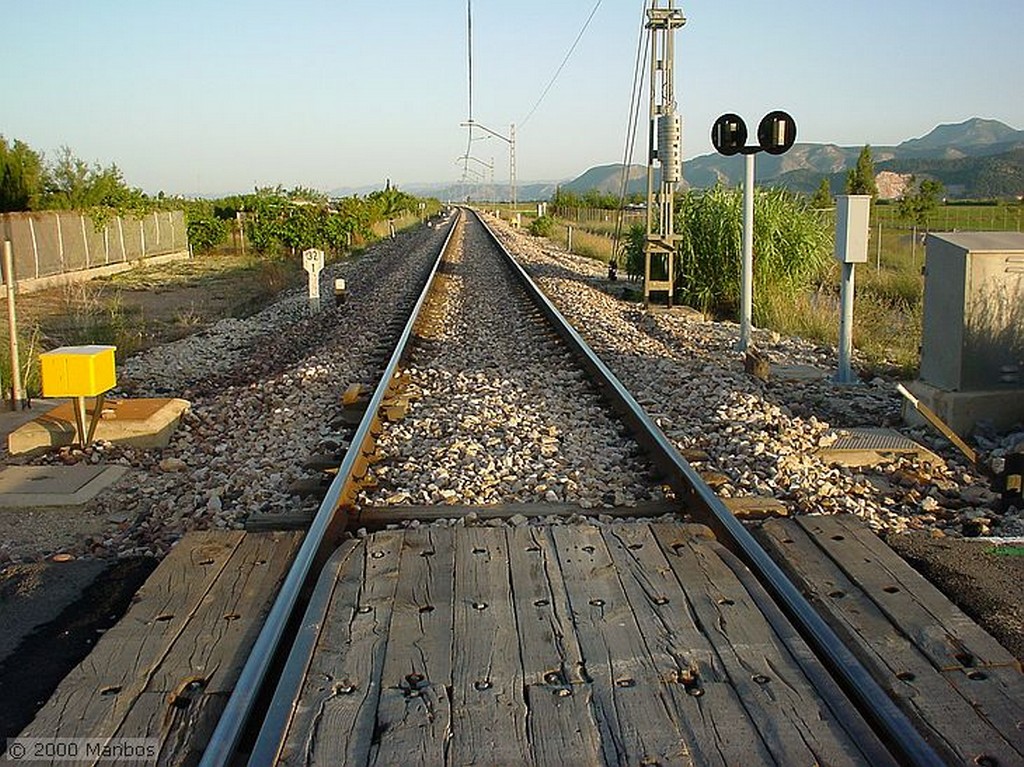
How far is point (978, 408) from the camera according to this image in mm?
6895

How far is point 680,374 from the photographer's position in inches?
362

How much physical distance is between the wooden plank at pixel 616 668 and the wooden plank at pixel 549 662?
→ 0.04m

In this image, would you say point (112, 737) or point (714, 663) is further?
point (714, 663)

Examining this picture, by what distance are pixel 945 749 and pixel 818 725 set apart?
1.14 feet

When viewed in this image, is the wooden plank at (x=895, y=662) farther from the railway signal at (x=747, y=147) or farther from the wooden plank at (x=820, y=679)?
the railway signal at (x=747, y=147)

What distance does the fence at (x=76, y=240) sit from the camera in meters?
24.3

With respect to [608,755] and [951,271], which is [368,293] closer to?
[951,271]

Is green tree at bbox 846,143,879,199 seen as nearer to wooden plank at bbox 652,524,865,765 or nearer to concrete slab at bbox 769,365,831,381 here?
concrete slab at bbox 769,365,831,381

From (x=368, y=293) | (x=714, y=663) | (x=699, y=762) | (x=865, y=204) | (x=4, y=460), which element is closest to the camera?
(x=699, y=762)

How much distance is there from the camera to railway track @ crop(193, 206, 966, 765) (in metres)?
2.89

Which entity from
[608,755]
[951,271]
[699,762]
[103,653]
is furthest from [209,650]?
[951,271]

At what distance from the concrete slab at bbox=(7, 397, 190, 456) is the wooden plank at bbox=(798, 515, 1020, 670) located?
456cm

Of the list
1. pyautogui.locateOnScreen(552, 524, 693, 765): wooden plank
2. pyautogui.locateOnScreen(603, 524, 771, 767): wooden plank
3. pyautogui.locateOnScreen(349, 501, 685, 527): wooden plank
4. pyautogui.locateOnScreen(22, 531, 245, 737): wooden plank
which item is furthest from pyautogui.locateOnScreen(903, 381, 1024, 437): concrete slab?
pyautogui.locateOnScreen(22, 531, 245, 737): wooden plank

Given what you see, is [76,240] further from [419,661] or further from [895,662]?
[895,662]
